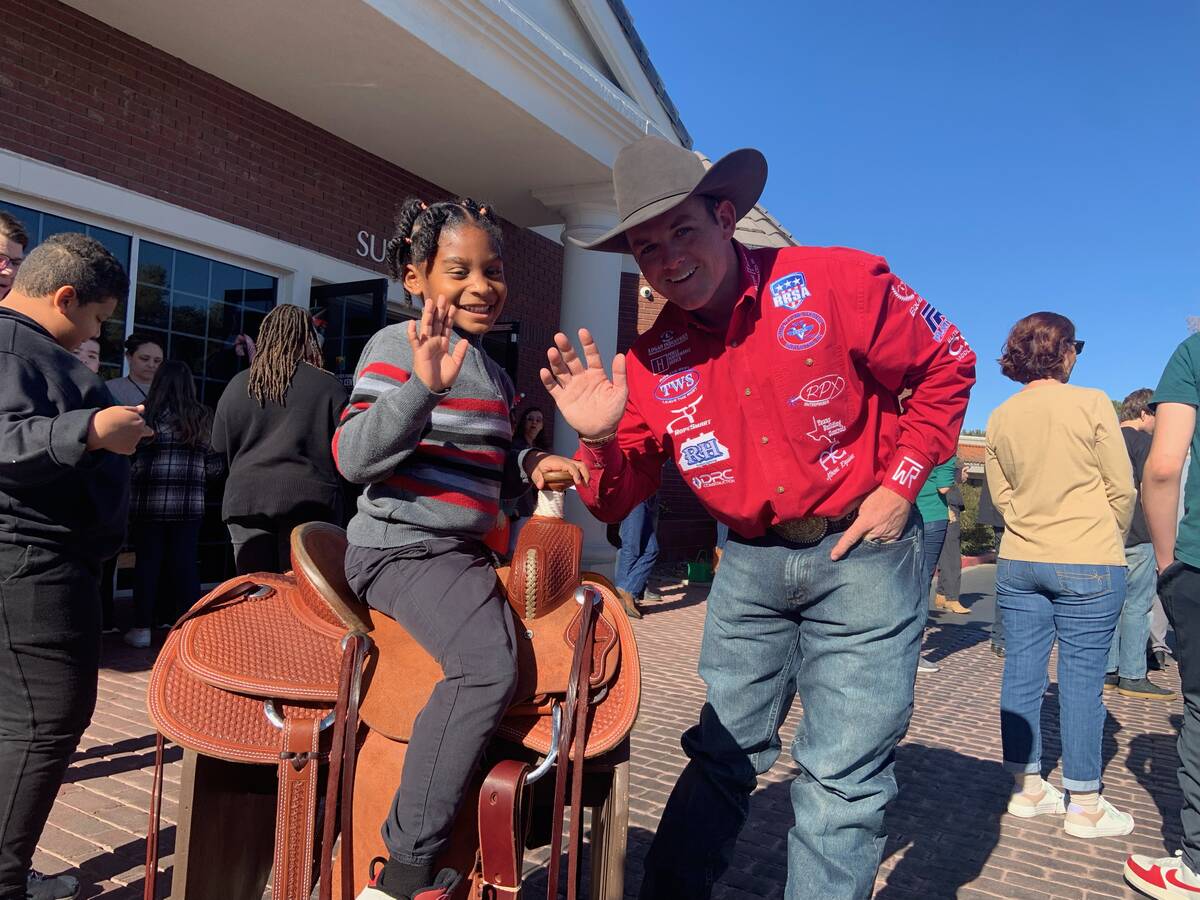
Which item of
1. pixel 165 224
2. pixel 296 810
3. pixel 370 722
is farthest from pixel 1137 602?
pixel 165 224

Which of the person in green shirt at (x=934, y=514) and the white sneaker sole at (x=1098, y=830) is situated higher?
the person in green shirt at (x=934, y=514)

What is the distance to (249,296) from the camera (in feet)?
24.7

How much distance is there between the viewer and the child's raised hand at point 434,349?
1878 millimetres

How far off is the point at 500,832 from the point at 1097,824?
3.16m

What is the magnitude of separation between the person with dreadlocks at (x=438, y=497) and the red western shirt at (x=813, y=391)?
0.35m

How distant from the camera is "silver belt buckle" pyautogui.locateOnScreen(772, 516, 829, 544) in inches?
81.0

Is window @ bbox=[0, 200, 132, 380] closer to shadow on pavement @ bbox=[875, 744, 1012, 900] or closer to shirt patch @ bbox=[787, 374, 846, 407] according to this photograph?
shirt patch @ bbox=[787, 374, 846, 407]

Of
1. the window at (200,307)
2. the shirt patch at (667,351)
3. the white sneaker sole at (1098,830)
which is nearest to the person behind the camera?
the shirt patch at (667,351)

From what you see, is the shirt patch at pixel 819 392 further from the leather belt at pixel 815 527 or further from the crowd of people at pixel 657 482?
the leather belt at pixel 815 527

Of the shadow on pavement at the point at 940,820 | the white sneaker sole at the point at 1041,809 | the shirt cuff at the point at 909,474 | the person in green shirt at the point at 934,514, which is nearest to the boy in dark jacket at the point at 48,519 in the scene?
the shirt cuff at the point at 909,474

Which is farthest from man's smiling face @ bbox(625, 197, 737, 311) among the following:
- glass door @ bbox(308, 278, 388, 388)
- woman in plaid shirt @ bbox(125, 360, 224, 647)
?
glass door @ bbox(308, 278, 388, 388)

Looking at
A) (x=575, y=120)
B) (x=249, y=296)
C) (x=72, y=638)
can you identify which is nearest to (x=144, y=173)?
(x=249, y=296)

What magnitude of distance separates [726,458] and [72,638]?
194 cm

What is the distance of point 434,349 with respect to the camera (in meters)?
1.89
